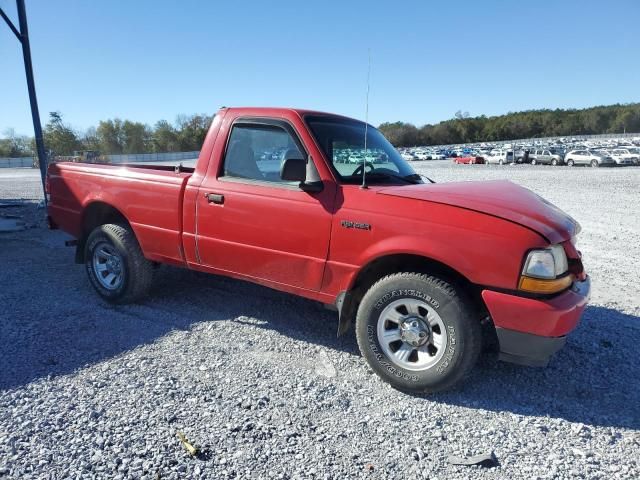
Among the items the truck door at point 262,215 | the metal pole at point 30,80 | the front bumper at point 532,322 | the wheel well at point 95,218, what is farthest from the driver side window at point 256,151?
the metal pole at point 30,80

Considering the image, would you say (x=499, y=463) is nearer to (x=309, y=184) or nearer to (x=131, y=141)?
(x=309, y=184)

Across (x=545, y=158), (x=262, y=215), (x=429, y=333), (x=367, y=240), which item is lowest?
(x=429, y=333)

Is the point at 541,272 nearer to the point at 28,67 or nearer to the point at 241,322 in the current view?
the point at 241,322

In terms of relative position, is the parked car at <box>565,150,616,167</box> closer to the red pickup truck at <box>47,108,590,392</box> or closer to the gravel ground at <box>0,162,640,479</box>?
the gravel ground at <box>0,162,640,479</box>

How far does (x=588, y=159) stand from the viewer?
3988cm

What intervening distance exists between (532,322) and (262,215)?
6.86ft

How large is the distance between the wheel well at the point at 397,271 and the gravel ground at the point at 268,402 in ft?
1.67

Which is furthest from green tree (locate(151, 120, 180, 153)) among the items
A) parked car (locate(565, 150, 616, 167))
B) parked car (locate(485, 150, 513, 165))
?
parked car (locate(565, 150, 616, 167))

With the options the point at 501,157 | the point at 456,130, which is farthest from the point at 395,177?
the point at 456,130

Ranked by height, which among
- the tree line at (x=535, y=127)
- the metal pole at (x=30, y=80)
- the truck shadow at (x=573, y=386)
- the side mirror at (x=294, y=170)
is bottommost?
the truck shadow at (x=573, y=386)

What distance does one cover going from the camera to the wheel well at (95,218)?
4741 millimetres

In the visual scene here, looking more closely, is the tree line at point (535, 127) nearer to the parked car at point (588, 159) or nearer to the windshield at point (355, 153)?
the parked car at point (588, 159)

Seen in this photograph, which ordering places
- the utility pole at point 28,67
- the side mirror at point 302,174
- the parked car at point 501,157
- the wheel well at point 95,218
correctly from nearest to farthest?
the side mirror at point 302,174
the wheel well at point 95,218
the utility pole at point 28,67
the parked car at point 501,157

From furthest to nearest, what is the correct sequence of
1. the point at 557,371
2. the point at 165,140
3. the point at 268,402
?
the point at 165,140 → the point at 557,371 → the point at 268,402
